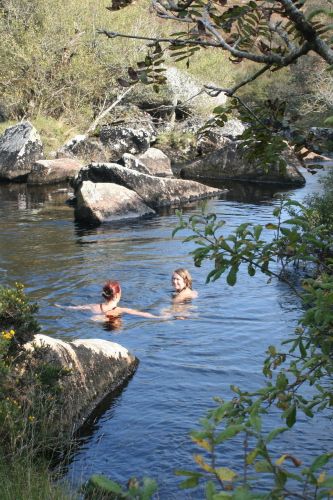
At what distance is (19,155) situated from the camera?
29.8m

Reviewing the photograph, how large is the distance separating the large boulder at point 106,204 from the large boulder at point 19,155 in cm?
857

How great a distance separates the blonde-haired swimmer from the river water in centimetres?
20

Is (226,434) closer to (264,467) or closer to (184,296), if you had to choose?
(264,467)

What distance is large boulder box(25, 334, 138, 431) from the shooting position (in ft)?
25.1

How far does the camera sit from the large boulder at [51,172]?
29.2 meters

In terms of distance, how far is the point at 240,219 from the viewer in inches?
814

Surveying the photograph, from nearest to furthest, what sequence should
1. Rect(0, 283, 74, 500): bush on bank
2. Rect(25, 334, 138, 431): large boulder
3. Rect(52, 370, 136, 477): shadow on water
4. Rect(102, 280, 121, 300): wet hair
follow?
Rect(0, 283, 74, 500): bush on bank < Rect(52, 370, 136, 477): shadow on water < Rect(25, 334, 138, 431): large boulder < Rect(102, 280, 121, 300): wet hair

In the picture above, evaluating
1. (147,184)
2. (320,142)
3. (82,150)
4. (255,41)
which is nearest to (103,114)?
(82,150)

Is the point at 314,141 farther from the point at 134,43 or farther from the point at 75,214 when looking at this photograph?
the point at 134,43

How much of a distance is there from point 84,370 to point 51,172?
71.5 feet

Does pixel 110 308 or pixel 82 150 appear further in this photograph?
pixel 82 150

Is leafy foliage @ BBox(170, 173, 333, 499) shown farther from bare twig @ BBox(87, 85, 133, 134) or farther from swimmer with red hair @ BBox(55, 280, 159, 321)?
bare twig @ BBox(87, 85, 133, 134)

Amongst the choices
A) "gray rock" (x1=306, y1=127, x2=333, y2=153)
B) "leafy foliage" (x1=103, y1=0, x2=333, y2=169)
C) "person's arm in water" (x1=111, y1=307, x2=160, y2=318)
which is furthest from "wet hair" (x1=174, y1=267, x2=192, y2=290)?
"gray rock" (x1=306, y1=127, x2=333, y2=153)

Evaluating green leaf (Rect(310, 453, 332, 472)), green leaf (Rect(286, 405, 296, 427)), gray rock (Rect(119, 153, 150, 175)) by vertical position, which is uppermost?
gray rock (Rect(119, 153, 150, 175))
